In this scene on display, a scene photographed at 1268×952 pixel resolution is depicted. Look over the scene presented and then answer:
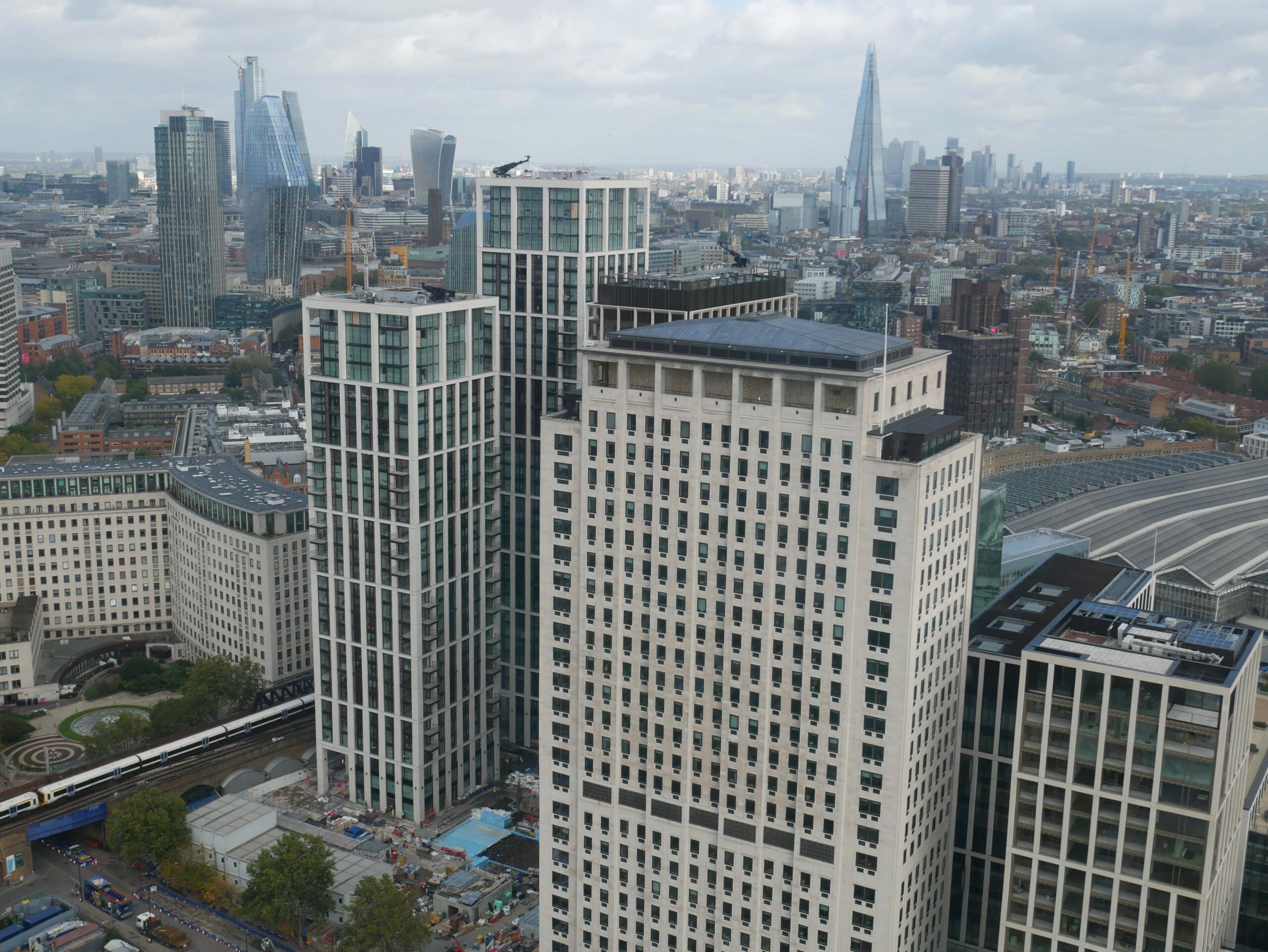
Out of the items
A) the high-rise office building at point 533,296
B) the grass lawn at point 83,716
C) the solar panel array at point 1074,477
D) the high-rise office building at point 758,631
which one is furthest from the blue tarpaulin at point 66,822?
the solar panel array at point 1074,477

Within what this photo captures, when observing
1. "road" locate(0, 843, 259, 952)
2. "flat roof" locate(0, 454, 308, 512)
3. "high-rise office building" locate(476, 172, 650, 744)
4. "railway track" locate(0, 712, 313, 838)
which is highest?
"high-rise office building" locate(476, 172, 650, 744)

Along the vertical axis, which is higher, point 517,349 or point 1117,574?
point 517,349

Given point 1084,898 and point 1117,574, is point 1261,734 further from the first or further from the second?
point 1084,898

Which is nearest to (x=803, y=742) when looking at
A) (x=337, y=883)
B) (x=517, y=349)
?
(x=337, y=883)

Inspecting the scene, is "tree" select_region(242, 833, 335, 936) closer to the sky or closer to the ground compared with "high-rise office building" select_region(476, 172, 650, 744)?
closer to the ground

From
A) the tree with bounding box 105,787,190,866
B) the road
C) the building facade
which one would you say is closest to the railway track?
the road

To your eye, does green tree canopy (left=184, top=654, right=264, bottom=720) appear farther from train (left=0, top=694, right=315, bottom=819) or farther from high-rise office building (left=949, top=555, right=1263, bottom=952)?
high-rise office building (left=949, top=555, right=1263, bottom=952)

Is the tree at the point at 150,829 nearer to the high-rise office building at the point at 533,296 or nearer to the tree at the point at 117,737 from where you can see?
the tree at the point at 117,737

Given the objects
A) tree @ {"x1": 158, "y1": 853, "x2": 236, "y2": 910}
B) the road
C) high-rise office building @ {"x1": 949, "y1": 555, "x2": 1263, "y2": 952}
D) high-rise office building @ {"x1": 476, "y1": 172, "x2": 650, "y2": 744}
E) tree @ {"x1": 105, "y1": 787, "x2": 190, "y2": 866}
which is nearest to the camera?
high-rise office building @ {"x1": 949, "y1": 555, "x2": 1263, "y2": 952}
